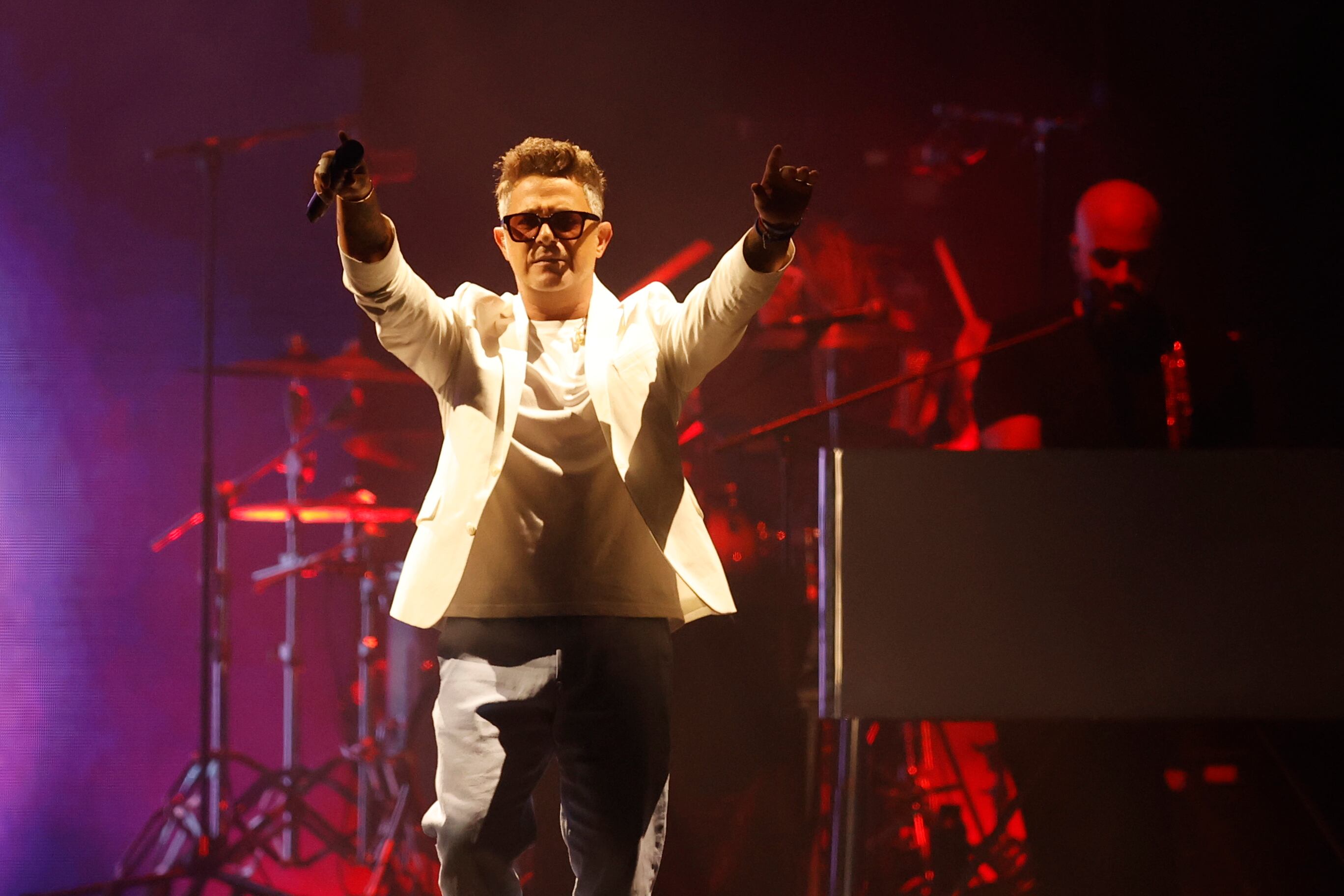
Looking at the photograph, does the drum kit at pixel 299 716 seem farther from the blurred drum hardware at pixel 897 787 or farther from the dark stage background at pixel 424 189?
the blurred drum hardware at pixel 897 787

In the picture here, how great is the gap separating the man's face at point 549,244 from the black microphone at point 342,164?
34 cm

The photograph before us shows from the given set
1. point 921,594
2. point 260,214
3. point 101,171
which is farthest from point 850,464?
point 101,171

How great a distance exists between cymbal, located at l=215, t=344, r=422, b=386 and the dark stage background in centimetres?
44

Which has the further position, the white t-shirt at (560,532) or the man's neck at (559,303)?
the man's neck at (559,303)

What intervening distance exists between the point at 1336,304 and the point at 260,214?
3700mm

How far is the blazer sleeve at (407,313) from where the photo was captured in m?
1.74

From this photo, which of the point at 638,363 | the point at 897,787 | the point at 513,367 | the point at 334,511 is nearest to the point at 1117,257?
the point at 897,787

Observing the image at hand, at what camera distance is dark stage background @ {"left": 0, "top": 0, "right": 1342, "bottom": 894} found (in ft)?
11.4

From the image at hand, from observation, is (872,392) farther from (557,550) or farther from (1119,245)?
(557,550)

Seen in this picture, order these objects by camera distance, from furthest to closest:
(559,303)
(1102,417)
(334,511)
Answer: (1102,417)
(334,511)
(559,303)

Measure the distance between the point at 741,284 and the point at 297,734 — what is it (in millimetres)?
2442

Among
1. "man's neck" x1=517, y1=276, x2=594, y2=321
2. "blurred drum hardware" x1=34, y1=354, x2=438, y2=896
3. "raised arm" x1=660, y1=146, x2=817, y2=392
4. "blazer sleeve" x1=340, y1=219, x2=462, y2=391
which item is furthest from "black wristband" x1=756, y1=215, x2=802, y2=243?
"blurred drum hardware" x1=34, y1=354, x2=438, y2=896

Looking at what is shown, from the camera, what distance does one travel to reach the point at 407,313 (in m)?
1.81

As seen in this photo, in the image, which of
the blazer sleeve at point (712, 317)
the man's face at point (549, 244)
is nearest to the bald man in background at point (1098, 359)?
the blazer sleeve at point (712, 317)
